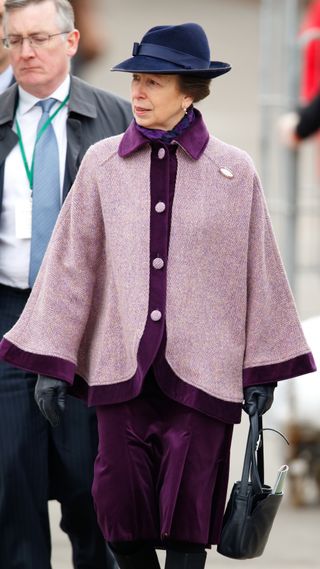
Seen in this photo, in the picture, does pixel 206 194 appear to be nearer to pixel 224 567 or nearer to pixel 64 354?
pixel 64 354

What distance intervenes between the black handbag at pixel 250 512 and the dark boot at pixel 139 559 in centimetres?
24

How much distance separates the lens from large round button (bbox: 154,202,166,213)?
4426mm

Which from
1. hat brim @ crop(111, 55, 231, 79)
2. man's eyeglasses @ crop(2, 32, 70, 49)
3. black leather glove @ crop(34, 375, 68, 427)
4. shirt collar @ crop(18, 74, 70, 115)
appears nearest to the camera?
hat brim @ crop(111, 55, 231, 79)

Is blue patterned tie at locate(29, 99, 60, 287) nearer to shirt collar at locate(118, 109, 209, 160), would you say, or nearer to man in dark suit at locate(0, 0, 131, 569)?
man in dark suit at locate(0, 0, 131, 569)

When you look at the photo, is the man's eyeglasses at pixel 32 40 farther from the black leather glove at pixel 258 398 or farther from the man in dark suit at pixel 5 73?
the black leather glove at pixel 258 398

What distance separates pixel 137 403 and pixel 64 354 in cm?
24

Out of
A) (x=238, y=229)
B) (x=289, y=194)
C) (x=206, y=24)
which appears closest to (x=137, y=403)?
(x=238, y=229)

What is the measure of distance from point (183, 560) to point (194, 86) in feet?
4.25

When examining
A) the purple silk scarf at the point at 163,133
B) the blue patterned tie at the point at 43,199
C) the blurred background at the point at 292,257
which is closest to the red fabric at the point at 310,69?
the blurred background at the point at 292,257

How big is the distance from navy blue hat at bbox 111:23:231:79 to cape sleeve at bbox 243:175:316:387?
0.34 m

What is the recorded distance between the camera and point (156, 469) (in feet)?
14.9

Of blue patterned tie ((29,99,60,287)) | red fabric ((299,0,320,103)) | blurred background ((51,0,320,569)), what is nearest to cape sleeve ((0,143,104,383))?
blue patterned tie ((29,99,60,287))

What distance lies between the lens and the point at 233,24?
26406 millimetres

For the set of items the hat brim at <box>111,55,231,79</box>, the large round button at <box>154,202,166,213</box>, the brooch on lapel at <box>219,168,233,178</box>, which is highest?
the hat brim at <box>111,55,231,79</box>
